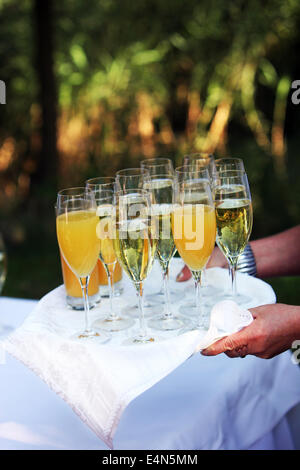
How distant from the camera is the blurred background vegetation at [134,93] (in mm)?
5520

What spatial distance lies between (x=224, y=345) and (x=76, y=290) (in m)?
0.45

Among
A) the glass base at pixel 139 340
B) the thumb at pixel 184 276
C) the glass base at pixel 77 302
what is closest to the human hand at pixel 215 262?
the thumb at pixel 184 276

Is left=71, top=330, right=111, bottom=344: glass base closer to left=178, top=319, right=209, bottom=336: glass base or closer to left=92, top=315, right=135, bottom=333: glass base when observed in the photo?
left=92, top=315, right=135, bottom=333: glass base

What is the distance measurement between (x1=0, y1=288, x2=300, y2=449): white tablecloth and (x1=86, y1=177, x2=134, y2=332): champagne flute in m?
0.18

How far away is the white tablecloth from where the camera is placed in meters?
1.29

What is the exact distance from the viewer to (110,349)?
3.97 feet

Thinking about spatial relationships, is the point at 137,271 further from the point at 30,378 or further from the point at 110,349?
the point at 30,378

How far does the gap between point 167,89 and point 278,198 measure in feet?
7.00

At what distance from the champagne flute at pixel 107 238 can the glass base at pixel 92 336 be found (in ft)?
0.10

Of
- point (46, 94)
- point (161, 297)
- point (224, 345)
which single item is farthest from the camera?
point (46, 94)

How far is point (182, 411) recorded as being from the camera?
1.32 meters

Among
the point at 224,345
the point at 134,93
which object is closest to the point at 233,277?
the point at 224,345

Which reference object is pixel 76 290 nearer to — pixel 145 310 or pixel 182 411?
pixel 145 310

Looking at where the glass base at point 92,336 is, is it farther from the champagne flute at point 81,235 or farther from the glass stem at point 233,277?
the glass stem at point 233,277
